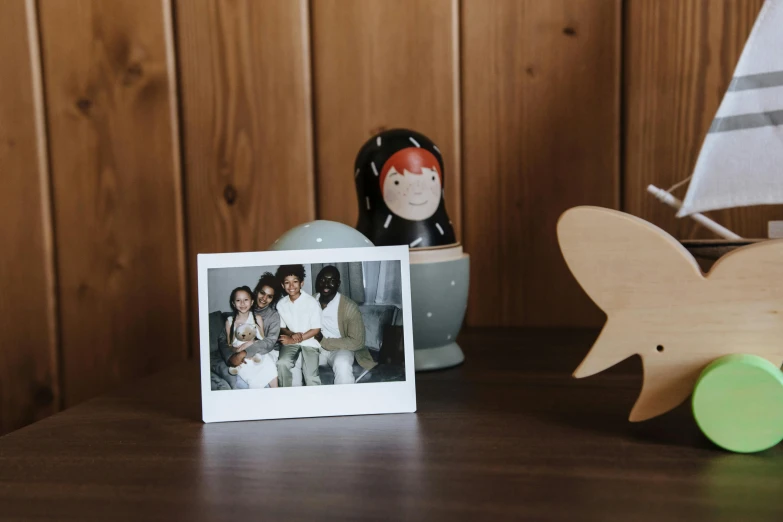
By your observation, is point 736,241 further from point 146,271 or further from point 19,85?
point 19,85

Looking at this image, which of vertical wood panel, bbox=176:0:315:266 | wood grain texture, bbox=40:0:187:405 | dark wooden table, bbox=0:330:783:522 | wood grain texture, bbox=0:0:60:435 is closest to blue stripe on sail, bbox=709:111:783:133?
dark wooden table, bbox=0:330:783:522

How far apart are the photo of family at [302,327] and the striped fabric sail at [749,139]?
25 cm

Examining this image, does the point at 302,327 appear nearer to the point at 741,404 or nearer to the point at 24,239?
the point at 741,404

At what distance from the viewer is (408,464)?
444 mm

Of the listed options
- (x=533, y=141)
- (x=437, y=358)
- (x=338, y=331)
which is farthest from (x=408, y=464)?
(x=533, y=141)

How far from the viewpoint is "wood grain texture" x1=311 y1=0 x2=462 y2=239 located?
A: 85 cm

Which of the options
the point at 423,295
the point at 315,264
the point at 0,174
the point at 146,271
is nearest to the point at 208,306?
the point at 315,264

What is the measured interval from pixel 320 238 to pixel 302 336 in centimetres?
9

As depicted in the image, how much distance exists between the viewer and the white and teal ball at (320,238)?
602 mm

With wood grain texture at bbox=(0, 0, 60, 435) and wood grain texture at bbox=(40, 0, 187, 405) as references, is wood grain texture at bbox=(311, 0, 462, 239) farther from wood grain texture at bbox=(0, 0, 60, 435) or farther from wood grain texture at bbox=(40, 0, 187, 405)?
wood grain texture at bbox=(0, 0, 60, 435)

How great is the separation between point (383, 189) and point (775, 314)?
345 millimetres

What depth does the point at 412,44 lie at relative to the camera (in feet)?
2.79

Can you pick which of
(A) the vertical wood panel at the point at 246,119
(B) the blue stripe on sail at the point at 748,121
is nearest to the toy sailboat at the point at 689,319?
(B) the blue stripe on sail at the point at 748,121

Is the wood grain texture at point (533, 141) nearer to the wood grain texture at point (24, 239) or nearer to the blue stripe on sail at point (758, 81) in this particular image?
the blue stripe on sail at point (758, 81)
